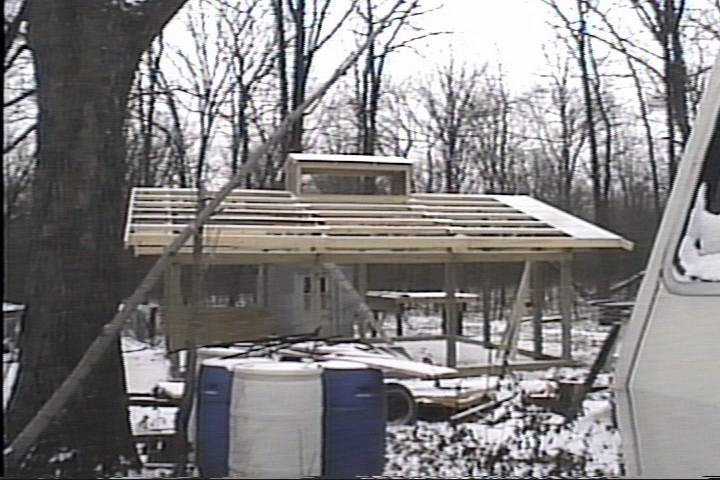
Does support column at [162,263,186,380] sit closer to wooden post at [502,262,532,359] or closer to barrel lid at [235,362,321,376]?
barrel lid at [235,362,321,376]

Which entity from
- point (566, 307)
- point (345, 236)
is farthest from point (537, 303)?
point (345, 236)

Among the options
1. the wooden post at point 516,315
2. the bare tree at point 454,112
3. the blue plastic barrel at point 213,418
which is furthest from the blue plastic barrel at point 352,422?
the bare tree at point 454,112

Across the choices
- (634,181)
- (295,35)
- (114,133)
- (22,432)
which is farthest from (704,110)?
(22,432)

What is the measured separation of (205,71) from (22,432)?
1.12m

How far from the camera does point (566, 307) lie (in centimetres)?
309

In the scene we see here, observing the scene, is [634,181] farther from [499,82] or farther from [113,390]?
[113,390]

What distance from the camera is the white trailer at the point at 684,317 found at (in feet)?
6.57

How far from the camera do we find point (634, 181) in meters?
3.01

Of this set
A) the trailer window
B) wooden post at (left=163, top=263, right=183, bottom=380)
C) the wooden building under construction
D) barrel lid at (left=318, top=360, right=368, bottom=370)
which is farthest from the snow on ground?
the trailer window

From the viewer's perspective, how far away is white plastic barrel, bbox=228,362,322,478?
55.4 inches

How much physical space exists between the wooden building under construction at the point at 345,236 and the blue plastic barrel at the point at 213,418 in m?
0.39

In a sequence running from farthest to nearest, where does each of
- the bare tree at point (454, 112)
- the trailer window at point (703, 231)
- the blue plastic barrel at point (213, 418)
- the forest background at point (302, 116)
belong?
the bare tree at point (454, 112) → the trailer window at point (703, 231) → the forest background at point (302, 116) → the blue plastic barrel at point (213, 418)

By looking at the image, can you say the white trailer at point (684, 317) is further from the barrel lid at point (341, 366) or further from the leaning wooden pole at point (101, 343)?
the leaning wooden pole at point (101, 343)

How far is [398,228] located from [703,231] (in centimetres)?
137
